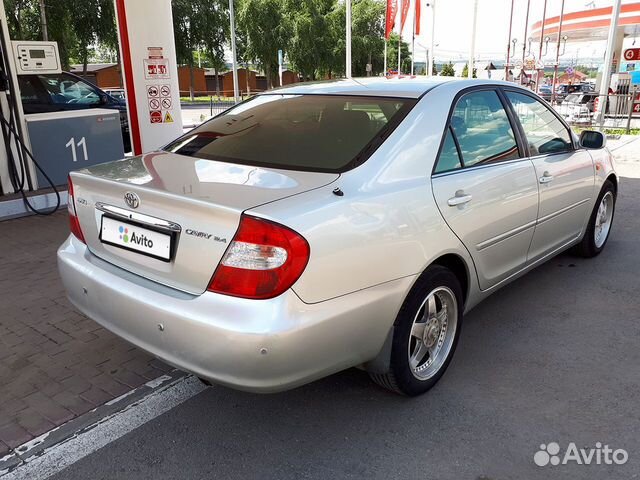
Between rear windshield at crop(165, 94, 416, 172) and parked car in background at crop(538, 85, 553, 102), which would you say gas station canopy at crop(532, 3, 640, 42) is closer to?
parked car in background at crop(538, 85, 553, 102)

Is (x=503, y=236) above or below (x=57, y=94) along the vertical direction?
below

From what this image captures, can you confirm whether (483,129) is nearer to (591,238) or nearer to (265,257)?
(265,257)

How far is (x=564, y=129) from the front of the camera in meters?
4.45

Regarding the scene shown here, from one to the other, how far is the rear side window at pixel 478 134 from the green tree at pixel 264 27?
4181cm

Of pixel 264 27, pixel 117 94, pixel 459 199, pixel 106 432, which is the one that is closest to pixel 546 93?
pixel 264 27

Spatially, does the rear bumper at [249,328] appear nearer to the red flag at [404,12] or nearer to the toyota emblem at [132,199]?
the toyota emblem at [132,199]

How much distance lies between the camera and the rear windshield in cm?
283

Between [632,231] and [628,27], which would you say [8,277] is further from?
[628,27]

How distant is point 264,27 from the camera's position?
141ft

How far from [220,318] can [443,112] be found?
1721 mm

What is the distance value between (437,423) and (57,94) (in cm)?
883

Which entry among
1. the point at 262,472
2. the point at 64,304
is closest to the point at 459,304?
the point at 262,472

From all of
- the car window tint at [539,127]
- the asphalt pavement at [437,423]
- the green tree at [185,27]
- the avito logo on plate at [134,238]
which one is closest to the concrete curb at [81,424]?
the asphalt pavement at [437,423]

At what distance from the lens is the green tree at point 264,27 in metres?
42.1
